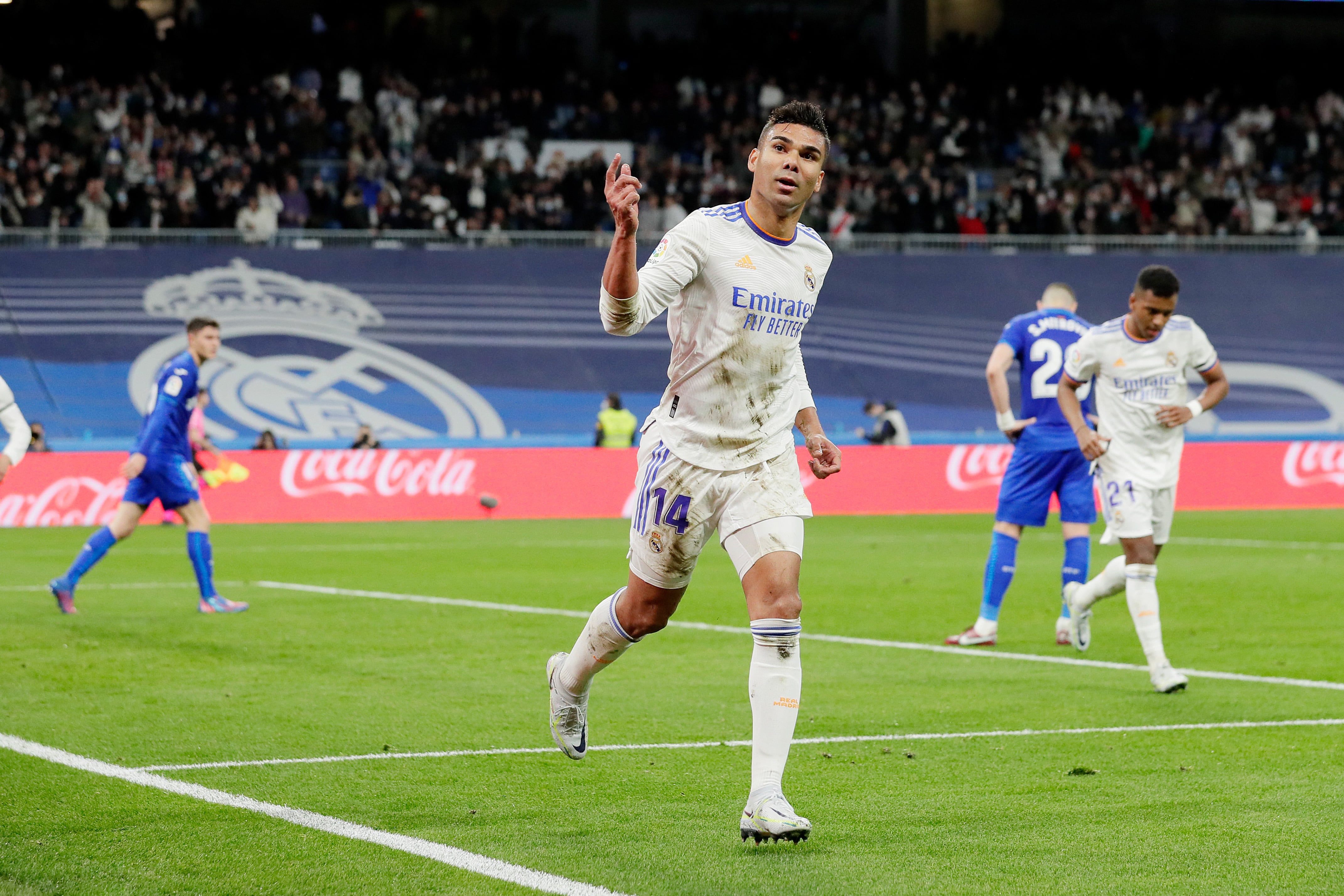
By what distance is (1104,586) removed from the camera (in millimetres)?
9750

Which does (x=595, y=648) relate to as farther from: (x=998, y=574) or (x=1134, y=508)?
(x=998, y=574)

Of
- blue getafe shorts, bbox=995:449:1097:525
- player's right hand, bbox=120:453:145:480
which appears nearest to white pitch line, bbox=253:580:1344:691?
blue getafe shorts, bbox=995:449:1097:525

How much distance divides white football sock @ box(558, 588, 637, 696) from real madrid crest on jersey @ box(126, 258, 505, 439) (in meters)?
21.3

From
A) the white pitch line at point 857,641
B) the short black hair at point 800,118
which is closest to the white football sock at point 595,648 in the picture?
the short black hair at point 800,118

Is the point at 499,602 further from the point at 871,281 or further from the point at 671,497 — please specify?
the point at 871,281

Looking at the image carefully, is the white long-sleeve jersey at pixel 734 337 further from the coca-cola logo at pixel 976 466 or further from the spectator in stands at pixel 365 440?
the spectator in stands at pixel 365 440

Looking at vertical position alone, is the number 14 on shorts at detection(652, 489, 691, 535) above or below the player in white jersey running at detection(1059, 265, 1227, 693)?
above

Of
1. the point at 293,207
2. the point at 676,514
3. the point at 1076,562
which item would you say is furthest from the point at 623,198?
the point at 293,207

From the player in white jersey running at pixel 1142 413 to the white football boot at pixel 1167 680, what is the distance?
120 millimetres

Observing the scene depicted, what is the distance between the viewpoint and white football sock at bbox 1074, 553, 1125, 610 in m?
9.55

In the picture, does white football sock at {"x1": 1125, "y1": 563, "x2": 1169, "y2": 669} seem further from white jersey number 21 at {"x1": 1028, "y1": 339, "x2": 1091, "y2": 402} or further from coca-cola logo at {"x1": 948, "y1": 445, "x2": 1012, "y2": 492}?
coca-cola logo at {"x1": 948, "y1": 445, "x2": 1012, "y2": 492}

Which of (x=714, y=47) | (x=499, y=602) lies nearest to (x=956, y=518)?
(x=499, y=602)

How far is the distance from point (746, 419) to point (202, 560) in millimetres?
7760

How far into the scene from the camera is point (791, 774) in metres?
6.41
